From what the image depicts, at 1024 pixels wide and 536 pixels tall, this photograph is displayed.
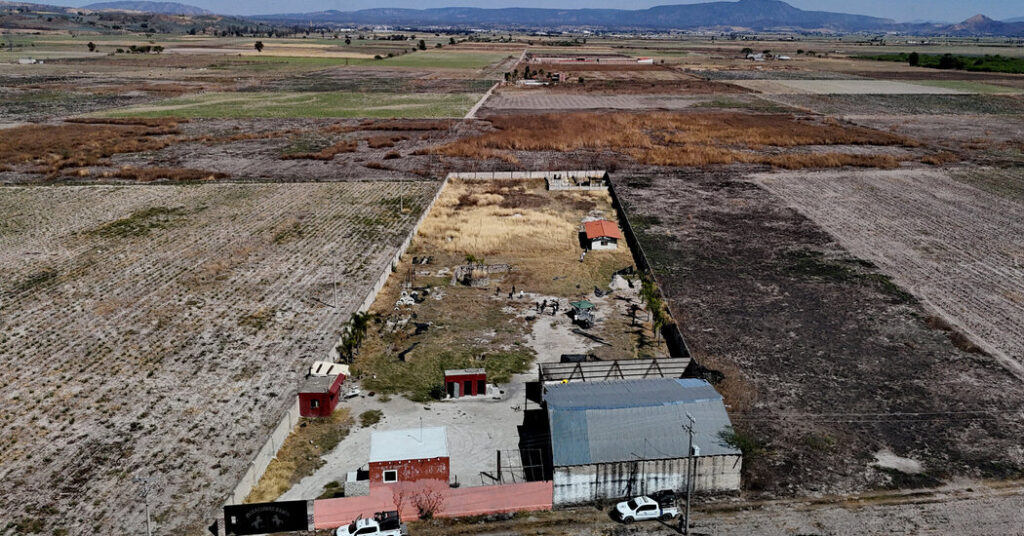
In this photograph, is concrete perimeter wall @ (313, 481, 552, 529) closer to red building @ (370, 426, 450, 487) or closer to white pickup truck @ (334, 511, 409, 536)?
red building @ (370, 426, 450, 487)

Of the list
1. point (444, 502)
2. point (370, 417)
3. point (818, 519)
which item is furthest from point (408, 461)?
point (818, 519)


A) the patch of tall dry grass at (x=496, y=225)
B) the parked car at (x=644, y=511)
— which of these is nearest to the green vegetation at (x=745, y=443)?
the parked car at (x=644, y=511)

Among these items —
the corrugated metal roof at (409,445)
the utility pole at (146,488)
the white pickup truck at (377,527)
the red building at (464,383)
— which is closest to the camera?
the white pickup truck at (377,527)

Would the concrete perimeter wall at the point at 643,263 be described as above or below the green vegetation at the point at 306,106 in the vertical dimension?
below

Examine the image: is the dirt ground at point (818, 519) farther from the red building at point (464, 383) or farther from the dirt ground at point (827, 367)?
the red building at point (464, 383)

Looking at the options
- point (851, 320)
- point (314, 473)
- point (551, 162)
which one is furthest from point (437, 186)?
point (314, 473)

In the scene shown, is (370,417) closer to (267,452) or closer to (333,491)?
(267,452)
